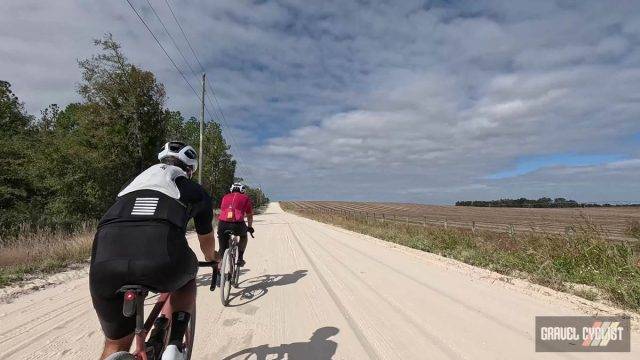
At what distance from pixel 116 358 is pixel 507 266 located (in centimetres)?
1035

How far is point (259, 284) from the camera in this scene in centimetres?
868

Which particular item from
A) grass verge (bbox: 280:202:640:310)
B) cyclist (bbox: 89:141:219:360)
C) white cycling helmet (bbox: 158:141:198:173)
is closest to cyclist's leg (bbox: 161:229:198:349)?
cyclist (bbox: 89:141:219:360)

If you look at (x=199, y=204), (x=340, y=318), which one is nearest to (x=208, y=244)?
(x=199, y=204)

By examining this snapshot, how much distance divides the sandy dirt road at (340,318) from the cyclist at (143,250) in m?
2.13

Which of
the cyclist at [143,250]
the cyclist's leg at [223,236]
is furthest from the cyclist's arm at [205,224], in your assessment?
the cyclist's leg at [223,236]

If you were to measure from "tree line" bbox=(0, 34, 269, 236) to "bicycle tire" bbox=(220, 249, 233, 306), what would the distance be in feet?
48.6

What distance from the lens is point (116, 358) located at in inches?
94.0

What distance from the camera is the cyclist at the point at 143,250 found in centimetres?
250

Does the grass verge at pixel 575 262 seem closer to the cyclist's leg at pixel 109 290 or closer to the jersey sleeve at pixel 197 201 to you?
the jersey sleeve at pixel 197 201

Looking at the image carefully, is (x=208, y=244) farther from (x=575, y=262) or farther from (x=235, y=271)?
(x=575, y=262)

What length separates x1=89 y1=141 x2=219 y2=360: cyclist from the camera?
250 centimetres

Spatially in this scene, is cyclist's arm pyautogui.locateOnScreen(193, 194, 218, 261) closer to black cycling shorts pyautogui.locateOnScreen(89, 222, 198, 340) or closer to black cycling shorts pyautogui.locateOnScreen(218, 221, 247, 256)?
black cycling shorts pyautogui.locateOnScreen(89, 222, 198, 340)

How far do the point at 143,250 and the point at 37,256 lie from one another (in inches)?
421

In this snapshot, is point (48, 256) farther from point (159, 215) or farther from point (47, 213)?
point (47, 213)
